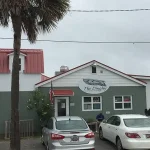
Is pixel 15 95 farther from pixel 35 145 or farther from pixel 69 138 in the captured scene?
pixel 35 145

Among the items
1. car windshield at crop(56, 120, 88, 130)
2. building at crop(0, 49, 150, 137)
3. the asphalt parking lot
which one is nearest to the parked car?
car windshield at crop(56, 120, 88, 130)

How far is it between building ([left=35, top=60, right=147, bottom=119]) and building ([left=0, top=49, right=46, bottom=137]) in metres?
0.77

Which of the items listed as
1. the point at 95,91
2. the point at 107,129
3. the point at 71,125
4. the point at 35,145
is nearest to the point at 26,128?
the point at 35,145

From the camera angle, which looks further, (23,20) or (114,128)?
(114,128)

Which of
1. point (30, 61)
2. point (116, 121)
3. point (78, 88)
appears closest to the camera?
point (116, 121)

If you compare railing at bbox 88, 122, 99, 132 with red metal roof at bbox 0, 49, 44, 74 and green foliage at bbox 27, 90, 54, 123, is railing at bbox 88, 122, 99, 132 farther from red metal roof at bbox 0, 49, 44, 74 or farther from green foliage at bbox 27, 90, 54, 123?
red metal roof at bbox 0, 49, 44, 74

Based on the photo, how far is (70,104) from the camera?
21578 mm

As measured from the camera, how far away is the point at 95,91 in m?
22.0

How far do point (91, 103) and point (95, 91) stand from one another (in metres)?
0.84

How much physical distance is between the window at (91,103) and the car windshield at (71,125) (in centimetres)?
922

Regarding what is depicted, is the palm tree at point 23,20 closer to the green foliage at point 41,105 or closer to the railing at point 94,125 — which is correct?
the green foliage at point 41,105

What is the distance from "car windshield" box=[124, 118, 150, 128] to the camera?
42.0 ft

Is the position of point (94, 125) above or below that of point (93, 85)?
below

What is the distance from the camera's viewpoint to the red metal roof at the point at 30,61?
2111 cm
